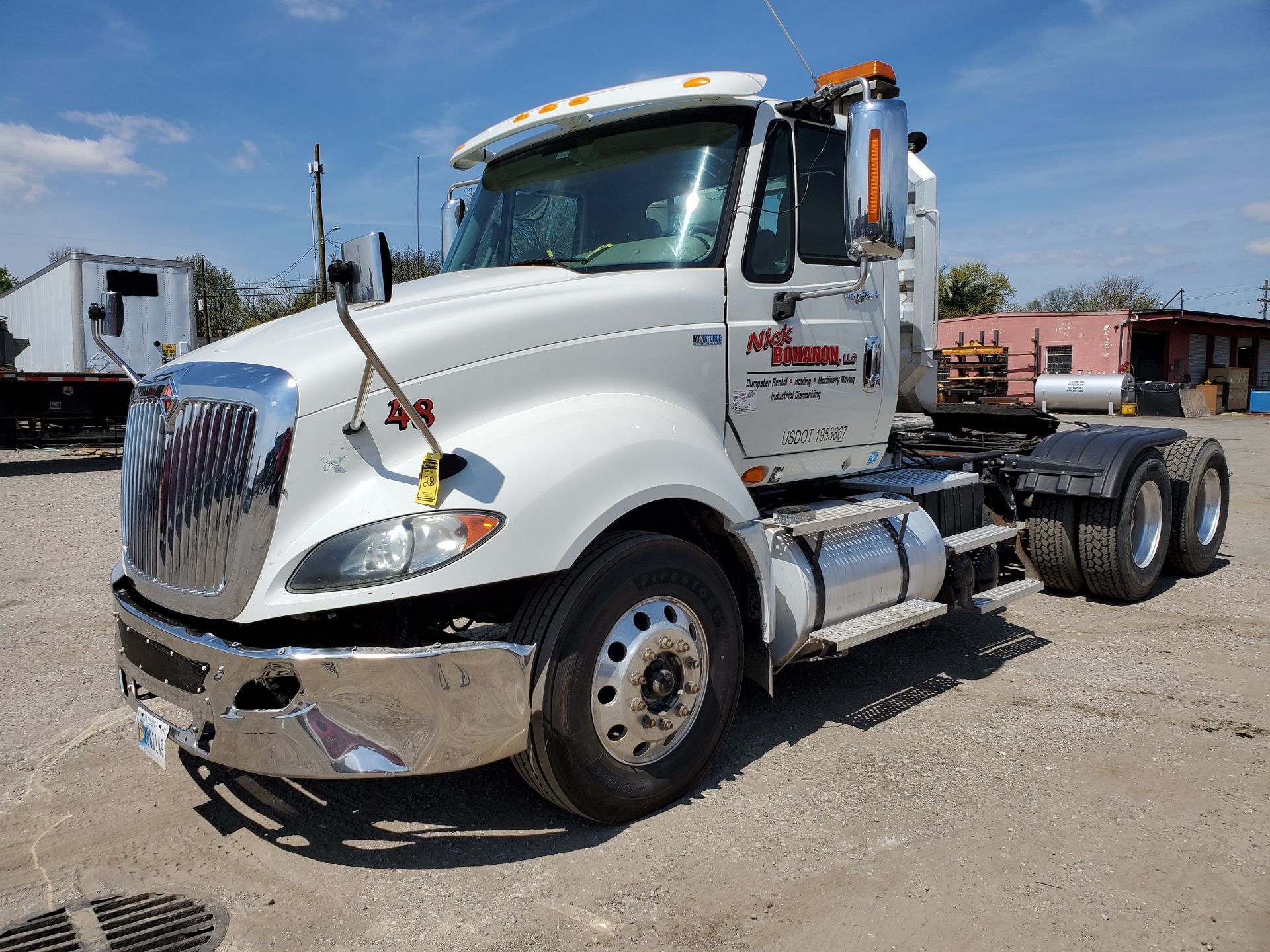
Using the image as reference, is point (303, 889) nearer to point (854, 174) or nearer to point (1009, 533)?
point (854, 174)

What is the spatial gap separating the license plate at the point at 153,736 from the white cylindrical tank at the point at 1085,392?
106ft

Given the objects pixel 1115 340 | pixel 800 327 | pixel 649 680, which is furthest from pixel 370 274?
pixel 1115 340

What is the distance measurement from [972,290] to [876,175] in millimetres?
56063

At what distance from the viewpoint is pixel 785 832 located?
353 cm

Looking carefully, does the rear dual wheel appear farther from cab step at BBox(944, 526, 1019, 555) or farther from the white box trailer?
the white box trailer

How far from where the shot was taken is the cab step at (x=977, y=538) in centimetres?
536

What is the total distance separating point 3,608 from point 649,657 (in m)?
5.57

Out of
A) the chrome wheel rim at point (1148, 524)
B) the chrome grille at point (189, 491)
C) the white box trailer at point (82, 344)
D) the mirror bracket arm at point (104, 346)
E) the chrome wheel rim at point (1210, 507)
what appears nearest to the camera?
the chrome grille at point (189, 491)


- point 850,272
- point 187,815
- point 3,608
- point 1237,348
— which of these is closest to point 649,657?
point 187,815

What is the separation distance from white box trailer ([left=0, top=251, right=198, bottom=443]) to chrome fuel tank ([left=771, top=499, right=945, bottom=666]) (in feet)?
48.7


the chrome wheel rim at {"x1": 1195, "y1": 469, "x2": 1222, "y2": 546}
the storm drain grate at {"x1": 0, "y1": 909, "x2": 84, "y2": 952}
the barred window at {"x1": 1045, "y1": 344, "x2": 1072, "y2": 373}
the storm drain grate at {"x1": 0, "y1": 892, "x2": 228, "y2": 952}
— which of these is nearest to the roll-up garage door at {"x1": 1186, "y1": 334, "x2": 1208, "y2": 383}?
the barred window at {"x1": 1045, "y1": 344, "x2": 1072, "y2": 373}

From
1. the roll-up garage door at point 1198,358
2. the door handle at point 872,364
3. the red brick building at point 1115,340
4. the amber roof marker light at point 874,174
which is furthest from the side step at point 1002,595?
the roll-up garage door at point 1198,358

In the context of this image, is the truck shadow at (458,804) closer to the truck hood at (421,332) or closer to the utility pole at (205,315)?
the truck hood at (421,332)

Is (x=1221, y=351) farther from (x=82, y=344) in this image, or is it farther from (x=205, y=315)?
(x=82, y=344)
